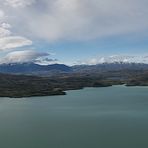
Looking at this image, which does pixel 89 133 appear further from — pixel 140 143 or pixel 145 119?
pixel 145 119

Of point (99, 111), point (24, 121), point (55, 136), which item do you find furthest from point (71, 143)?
point (99, 111)

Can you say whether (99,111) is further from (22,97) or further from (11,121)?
(22,97)

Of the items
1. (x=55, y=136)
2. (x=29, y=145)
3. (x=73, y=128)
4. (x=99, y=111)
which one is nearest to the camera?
(x=29, y=145)

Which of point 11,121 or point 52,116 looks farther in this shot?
point 52,116

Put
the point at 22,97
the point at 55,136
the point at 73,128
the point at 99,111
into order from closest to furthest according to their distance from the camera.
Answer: the point at 55,136 → the point at 73,128 → the point at 99,111 → the point at 22,97

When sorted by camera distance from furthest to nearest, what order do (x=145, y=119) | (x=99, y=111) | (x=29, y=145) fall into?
(x=99, y=111)
(x=145, y=119)
(x=29, y=145)

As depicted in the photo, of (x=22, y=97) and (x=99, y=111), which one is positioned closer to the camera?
(x=99, y=111)

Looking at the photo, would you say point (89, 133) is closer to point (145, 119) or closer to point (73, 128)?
point (73, 128)

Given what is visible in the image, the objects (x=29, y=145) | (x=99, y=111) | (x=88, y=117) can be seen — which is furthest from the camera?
(x=99, y=111)

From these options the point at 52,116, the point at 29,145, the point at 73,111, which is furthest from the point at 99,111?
the point at 29,145
